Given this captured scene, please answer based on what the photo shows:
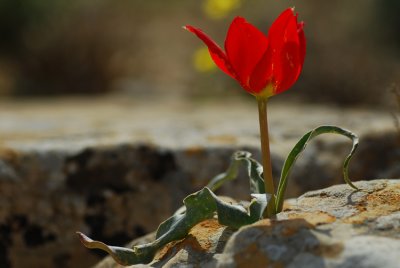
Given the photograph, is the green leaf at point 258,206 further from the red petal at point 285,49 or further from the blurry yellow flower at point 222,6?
the blurry yellow flower at point 222,6

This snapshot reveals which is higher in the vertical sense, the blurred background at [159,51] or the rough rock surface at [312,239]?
the blurred background at [159,51]

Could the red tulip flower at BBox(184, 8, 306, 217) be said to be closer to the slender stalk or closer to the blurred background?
the slender stalk

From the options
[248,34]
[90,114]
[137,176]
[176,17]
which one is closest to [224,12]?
[90,114]

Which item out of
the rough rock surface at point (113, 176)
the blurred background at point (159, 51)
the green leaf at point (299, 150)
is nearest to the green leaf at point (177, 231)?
the green leaf at point (299, 150)

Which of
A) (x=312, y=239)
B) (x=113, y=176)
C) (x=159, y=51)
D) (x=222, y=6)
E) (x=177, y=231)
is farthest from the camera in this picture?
(x=159, y=51)

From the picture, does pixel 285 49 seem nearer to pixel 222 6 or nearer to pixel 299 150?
pixel 299 150

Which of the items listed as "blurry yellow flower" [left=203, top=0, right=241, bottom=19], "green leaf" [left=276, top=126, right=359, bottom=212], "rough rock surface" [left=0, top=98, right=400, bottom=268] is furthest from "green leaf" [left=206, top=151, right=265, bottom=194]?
"blurry yellow flower" [left=203, top=0, right=241, bottom=19]

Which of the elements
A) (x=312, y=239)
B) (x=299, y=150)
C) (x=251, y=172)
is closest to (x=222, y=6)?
(x=251, y=172)
